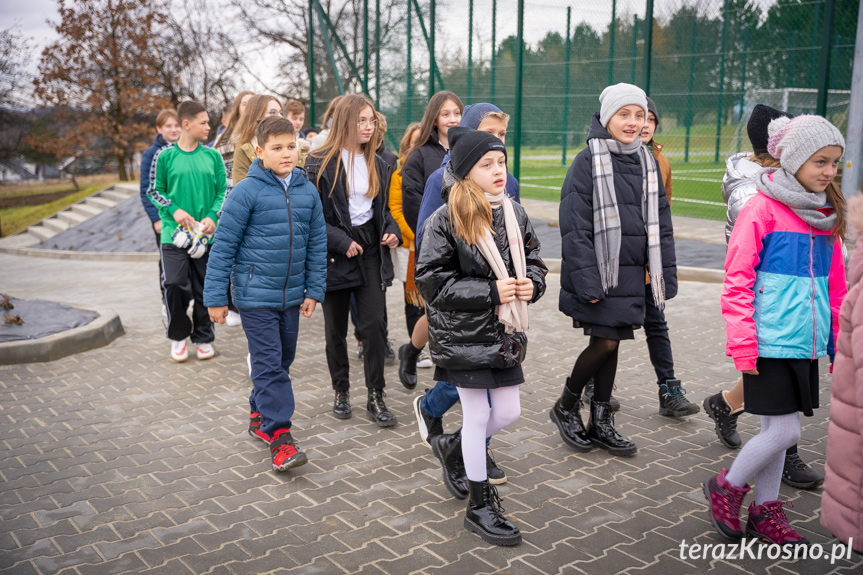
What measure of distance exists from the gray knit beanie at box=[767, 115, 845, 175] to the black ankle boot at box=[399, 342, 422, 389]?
3132 millimetres

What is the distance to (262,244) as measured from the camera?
4.53 metres

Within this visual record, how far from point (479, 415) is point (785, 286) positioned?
1440 millimetres

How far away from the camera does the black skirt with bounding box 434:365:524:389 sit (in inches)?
140

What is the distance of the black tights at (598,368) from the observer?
451 centimetres

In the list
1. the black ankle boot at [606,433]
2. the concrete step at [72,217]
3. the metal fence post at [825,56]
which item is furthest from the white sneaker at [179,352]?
the concrete step at [72,217]

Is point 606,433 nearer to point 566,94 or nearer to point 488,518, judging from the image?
point 488,518

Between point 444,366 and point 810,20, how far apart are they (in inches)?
455

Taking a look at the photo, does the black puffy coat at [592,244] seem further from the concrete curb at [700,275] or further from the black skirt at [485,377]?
the concrete curb at [700,275]

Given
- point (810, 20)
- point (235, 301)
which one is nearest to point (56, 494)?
→ point (235, 301)

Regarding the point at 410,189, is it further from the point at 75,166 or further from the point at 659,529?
→ the point at 75,166

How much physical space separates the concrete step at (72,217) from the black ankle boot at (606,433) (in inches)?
713

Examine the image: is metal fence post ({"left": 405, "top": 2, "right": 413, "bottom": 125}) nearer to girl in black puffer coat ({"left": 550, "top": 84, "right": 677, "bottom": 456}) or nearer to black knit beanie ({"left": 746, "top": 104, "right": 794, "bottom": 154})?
girl in black puffer coat ({"left": 550, "top": 84, "right": 677, "bottom": 456})

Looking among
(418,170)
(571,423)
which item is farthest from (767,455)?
(418,170)

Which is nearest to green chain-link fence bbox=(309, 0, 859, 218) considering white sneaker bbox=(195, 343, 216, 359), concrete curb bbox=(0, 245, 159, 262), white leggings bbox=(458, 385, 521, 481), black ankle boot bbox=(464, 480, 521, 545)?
concrete curb bbox=(0, 245, 159, 262)
